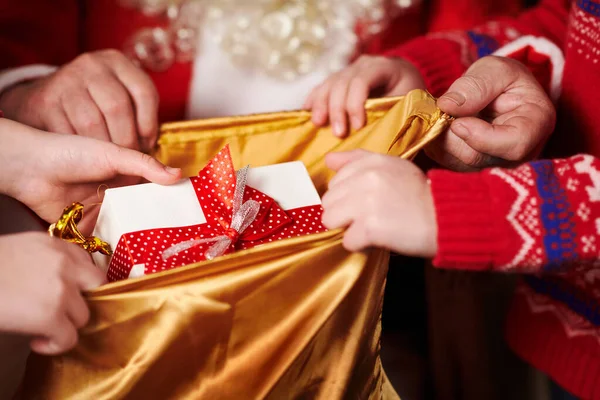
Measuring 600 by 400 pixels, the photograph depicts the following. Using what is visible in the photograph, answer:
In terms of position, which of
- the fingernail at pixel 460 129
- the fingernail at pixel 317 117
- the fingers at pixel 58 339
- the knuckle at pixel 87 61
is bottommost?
the fingers at pixel 58 339

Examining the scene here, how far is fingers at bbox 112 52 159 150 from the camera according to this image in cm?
66

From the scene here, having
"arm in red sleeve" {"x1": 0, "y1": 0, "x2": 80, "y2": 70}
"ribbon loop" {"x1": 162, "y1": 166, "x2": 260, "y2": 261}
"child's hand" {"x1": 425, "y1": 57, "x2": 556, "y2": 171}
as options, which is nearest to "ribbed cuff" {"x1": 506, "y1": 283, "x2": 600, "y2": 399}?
"child's hand" {"x1": 425, "y1": 57, "x2": 556, "y2": 171}

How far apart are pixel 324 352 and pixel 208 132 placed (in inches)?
11.4

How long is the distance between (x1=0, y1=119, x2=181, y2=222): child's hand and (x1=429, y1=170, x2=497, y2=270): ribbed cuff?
0.24 meters

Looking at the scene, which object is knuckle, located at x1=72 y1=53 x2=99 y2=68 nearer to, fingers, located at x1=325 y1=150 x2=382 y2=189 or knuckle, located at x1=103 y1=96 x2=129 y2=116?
knuckle, located at x1=103 y1=96 x2=129 y2=116

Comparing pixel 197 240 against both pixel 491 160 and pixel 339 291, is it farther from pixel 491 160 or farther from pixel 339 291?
pixel 491 160

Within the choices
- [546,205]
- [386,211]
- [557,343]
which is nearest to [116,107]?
[386,211]

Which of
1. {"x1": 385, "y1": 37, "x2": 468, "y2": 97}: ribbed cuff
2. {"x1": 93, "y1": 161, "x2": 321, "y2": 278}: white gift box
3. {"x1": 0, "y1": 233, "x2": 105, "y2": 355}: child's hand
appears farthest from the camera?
{"x1": 385, "y1": 37, "x2": 468, "y2": 97}: ribbed cuff

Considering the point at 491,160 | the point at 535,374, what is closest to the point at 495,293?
the point at 535,374

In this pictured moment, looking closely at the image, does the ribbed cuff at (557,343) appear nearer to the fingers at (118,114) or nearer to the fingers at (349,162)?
the fingers at (349,162)

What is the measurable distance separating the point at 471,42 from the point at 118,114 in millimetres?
506

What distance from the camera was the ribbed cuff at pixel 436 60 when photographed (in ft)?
2.58

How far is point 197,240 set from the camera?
50cm

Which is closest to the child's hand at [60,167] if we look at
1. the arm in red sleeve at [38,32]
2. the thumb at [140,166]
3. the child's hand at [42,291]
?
the thumb at [140,166]
